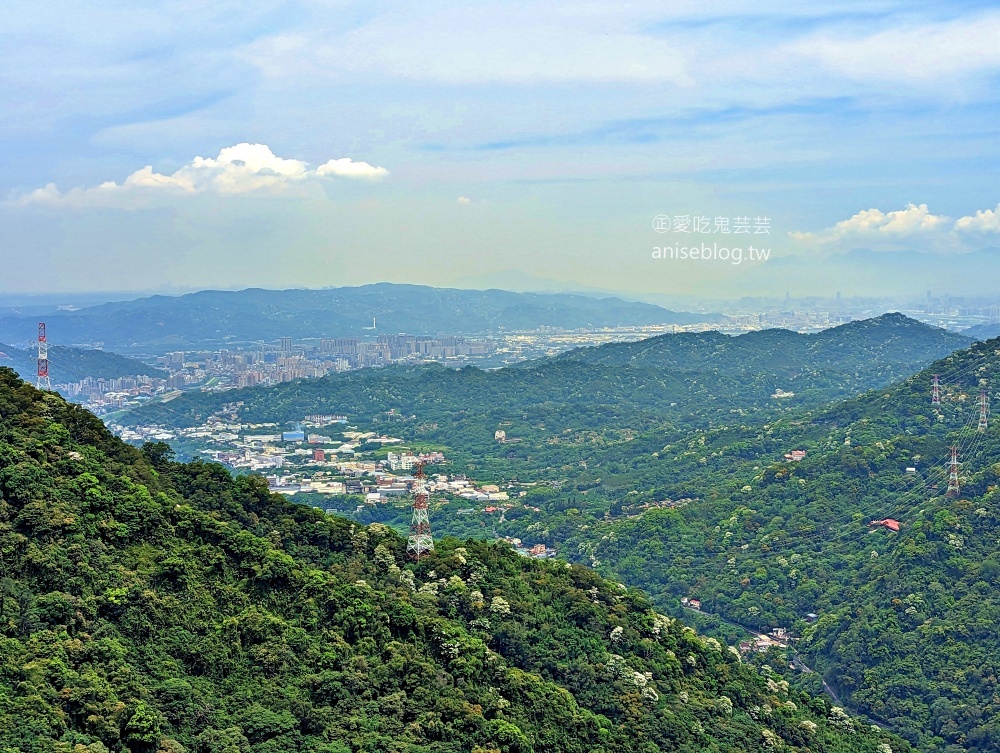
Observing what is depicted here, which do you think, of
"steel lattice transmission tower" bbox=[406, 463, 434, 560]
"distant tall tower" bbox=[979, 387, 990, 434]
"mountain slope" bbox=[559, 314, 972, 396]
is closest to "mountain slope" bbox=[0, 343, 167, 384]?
"mountain slope" bbox=[559, 314, 972, 396]

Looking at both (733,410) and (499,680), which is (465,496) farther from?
(499,680)

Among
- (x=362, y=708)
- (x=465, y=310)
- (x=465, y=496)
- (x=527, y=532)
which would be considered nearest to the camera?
(x=362, y=708)

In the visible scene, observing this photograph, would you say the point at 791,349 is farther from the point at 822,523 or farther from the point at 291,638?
the point at 291,638

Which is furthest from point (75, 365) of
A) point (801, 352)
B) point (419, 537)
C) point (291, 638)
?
point (291, 638)

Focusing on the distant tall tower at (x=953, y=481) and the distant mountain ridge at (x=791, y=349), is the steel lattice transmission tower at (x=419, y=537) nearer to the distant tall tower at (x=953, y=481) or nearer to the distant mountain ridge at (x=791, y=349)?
the distant tall tower at (x=953, y=481)

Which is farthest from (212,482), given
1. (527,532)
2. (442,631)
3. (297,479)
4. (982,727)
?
(297,479)
